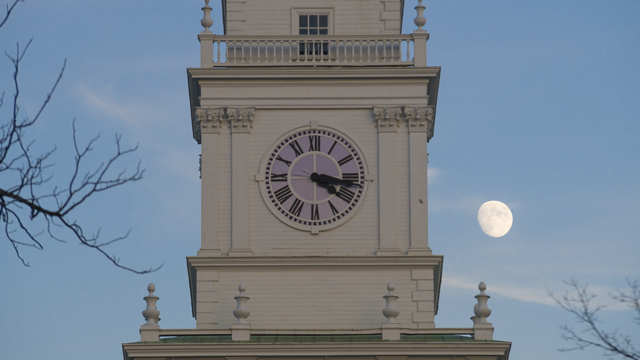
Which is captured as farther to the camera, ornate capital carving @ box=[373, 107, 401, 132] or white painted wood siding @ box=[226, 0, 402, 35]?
Answer: white painted wood siding @ box=[226, 0, 402, 35]

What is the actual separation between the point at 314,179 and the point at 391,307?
447 cm

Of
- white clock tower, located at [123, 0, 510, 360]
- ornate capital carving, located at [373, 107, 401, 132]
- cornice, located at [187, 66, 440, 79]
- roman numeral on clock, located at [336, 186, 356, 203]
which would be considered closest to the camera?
white clock tower, located at [123, 0, 510, 360]

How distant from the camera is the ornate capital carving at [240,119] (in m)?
33.9

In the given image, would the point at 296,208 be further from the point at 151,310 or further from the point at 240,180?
the point at 151,310

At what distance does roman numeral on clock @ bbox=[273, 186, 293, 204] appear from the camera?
109 ft

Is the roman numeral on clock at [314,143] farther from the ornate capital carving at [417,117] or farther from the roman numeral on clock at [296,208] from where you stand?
the ornate capital carving at [417,117]

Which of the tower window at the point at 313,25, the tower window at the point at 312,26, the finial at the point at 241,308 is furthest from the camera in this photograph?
the tower window at the point at 313,25

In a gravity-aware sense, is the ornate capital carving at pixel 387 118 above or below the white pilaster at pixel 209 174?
above

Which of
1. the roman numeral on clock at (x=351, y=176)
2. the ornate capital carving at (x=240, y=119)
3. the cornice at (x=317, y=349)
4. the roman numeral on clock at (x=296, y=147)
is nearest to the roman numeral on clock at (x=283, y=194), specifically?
the roman numeral on clock at (x=296, y=147)

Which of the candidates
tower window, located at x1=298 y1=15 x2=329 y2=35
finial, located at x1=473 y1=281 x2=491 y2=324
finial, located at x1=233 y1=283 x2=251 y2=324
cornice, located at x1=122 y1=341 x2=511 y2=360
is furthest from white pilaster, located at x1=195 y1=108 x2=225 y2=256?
finial, located at x1=473 y1=281 x2=491 y2=324

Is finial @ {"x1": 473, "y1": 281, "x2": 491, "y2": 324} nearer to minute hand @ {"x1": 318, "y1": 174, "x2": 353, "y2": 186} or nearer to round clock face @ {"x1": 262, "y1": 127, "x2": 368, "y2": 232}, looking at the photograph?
round clock face @ {"x1": 262, "y1": 127, "x2": 368, "y2": 232}

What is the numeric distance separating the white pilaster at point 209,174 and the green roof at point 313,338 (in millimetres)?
2893

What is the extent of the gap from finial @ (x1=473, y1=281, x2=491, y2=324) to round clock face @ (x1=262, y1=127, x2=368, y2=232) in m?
4.21

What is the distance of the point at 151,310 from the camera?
30812mm
